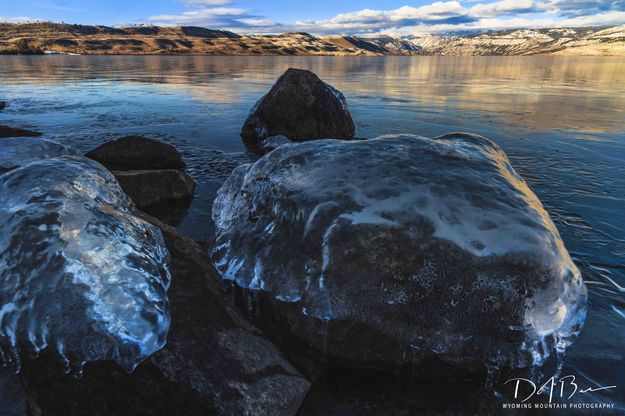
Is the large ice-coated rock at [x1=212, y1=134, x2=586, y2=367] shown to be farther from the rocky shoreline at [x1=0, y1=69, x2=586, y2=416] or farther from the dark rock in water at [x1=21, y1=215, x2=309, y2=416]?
the dark rock in water at [x1=21, y1=215, x2=309, y2=416]

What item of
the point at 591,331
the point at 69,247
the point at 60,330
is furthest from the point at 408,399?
the point at 69,247

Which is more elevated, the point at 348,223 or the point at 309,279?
the point at 348,223

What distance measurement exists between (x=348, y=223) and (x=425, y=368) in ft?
4.23

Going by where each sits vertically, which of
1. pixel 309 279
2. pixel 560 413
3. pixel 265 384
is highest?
pixel 309 279

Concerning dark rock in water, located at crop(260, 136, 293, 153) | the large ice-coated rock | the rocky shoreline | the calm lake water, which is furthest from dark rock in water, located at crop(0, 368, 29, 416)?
dark rock in water, located at crop(260, 136, 293, 153)

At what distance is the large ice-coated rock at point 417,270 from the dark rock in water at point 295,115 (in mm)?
7762

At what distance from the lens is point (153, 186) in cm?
634

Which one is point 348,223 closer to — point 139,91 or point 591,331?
point 591,331

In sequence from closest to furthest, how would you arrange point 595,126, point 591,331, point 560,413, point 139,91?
point 560,413
point 591,331
point 595,126
point 139,91

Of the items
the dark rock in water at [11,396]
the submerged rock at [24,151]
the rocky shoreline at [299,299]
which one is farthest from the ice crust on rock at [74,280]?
the submerged rock at [24,151]

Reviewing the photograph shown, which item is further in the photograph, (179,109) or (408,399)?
(179,109)

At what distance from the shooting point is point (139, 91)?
21.2 metres

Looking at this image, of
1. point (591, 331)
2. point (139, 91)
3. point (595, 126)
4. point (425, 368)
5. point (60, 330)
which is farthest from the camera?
point (139, 91)

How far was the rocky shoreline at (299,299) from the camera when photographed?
8.20 ft
